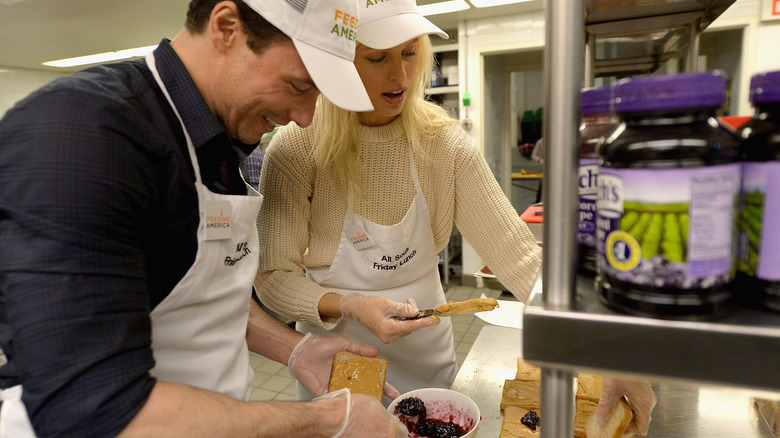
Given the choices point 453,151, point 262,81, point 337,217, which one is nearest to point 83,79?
point 262,81

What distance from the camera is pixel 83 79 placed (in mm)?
801

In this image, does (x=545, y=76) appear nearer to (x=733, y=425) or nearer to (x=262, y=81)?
(x=262, y=81)

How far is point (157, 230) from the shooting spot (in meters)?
0.86

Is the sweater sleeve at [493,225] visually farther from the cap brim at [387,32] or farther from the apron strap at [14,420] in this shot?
the apron strap at [14,420]

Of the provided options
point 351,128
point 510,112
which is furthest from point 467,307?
point 510,112

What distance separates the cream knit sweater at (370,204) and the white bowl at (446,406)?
367mm

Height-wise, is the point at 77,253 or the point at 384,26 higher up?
the point at 384,26

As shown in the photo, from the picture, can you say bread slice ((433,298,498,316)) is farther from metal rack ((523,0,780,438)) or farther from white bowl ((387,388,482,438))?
metal rack ((523,0,780,438))

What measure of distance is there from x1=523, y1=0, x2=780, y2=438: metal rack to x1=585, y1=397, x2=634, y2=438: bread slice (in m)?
0.34

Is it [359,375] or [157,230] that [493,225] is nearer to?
[359,375]

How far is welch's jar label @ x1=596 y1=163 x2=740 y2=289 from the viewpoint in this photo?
390mm

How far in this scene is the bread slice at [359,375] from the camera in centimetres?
129

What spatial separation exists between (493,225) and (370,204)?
0.42 m

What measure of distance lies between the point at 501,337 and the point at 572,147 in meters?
1.43
